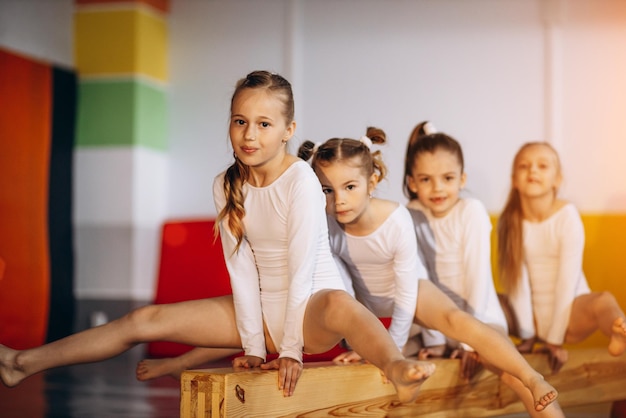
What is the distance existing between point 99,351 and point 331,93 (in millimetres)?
2441

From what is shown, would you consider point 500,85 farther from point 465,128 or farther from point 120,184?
point 120,184

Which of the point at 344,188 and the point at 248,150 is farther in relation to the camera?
the point at 344,188

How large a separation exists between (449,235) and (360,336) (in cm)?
86

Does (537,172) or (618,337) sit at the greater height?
(537,172)

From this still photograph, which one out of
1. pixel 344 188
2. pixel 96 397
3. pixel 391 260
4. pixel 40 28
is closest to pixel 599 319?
pixel 391 260

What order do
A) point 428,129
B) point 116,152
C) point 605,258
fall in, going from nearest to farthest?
point 428,129
point 605,258
point 116,152

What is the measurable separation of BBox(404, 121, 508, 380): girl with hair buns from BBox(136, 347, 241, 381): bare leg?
66cm

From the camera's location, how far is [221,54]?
4430 millimetres

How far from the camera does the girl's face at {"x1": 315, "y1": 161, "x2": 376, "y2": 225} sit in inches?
90.7

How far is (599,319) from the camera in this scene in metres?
2.69

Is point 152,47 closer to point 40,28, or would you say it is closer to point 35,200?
point 40,28

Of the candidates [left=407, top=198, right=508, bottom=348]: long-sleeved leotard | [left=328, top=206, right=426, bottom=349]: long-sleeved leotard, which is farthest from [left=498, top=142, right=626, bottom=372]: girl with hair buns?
[left=328, top=206, right=426, bottom=349]: long-sleeved leotard

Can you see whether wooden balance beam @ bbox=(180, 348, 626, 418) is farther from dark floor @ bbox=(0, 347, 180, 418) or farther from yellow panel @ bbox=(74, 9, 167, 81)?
yellow panel @ bbox=(74, 9, 167, 81)

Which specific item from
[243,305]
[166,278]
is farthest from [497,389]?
[166,278]
